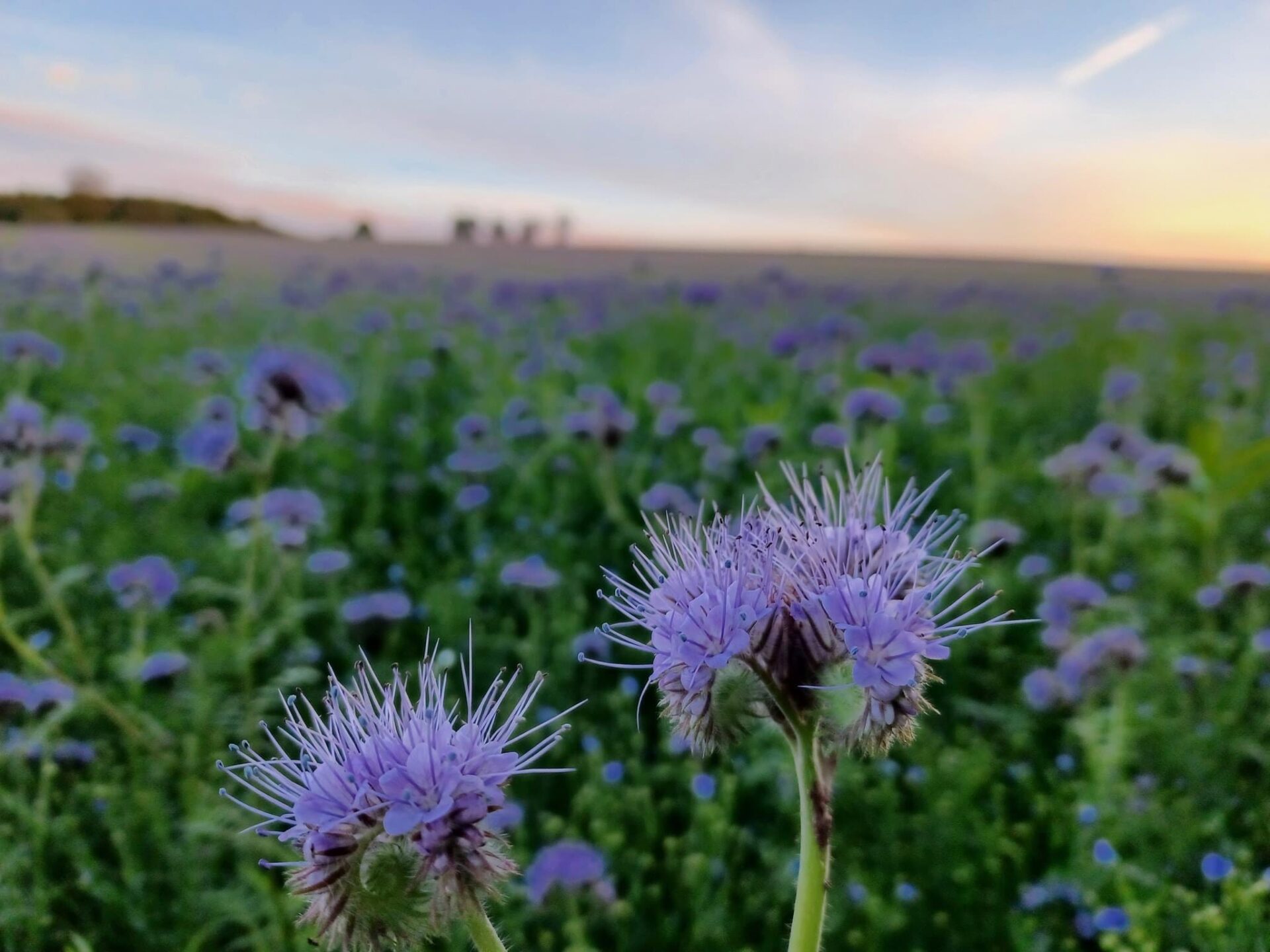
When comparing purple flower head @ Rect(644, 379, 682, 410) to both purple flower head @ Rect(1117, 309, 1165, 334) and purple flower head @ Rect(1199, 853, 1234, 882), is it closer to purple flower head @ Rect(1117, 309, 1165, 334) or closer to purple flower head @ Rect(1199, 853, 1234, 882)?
purple flower head @ Rect(1199, 853, 1234, 882)

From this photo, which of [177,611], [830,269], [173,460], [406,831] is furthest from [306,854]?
[830,269]

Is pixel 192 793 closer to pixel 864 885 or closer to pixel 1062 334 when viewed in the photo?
pixel 864 885

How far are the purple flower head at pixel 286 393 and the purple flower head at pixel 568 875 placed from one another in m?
1.57

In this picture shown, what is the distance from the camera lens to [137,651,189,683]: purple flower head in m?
2.56

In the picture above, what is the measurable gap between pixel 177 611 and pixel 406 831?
2.75m

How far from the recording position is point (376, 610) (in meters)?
2.89

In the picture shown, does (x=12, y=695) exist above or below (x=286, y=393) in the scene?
below

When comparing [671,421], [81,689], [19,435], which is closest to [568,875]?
[81,689]

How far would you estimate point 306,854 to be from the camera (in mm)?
923

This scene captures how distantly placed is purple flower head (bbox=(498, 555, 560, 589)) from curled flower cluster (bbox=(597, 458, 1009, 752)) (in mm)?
1946

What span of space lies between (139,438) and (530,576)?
2.13 meters

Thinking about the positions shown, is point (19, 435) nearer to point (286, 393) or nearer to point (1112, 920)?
point (286, 393)

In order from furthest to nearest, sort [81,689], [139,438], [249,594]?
[139,438], [249,594], [81,689]

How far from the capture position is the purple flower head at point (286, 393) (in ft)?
9.74
